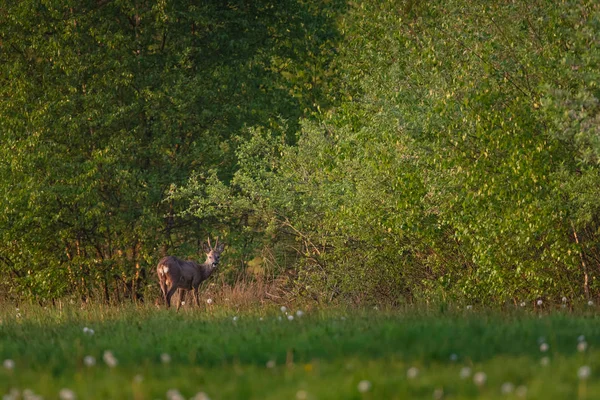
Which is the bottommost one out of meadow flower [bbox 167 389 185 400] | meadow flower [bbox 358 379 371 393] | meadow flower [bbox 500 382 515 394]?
meadow flower [bbox 500 382 515 394]

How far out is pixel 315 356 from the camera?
28.1ft

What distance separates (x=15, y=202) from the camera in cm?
1970

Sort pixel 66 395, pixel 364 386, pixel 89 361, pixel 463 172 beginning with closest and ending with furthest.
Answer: pixel 66 395
pixel 364 386
pixel 89 361
pixel 463 172

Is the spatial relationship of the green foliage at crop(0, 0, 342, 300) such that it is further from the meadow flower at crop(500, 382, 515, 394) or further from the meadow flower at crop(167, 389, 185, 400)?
the meadow flower at crop(500, 382, 515, 394)

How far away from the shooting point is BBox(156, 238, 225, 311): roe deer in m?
18.1

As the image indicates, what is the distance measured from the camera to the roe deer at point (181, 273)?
1806 cm

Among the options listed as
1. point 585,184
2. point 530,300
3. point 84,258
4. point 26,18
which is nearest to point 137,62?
point 26,18

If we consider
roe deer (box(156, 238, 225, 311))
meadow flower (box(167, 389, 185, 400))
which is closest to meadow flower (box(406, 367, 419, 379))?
meadow flower (box(167, 389, 185, 400))

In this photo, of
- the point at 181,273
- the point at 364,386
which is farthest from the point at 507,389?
the point at 181,273

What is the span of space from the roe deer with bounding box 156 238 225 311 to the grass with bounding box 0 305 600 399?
503 cm

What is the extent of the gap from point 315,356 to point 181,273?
9991mm

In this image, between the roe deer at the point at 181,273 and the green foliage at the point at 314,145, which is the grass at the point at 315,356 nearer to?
the green foliage at the point at 314,145

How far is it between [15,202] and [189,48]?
6.07 m

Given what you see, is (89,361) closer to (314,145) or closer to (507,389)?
(507,389)
